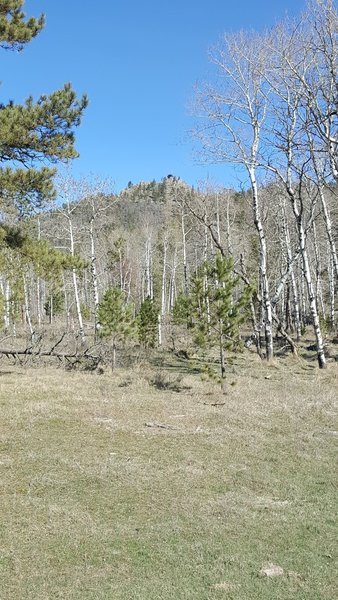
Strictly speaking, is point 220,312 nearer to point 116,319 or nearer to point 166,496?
point 116,319

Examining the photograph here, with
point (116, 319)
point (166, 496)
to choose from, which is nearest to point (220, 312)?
point (116, 319)

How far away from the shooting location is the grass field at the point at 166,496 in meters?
4.87

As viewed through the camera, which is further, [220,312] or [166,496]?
[220,312]

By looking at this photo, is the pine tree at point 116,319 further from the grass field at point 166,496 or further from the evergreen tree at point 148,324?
the evergreen tree at point 148,324

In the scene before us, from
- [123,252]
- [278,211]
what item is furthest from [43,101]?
[123,252]

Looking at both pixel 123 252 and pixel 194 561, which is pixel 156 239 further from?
pixel 194 561

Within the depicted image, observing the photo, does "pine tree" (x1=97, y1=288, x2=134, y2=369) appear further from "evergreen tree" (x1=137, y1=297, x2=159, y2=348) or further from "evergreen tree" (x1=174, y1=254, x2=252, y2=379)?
"evergreen tree" (x1=137, y1=297, x2=159, y2=348)

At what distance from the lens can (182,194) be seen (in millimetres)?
24312

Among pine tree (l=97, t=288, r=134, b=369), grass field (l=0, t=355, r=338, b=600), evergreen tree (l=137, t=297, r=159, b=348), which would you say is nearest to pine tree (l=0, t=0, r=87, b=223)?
grass field (l=0, t=355, r=338, b=600)

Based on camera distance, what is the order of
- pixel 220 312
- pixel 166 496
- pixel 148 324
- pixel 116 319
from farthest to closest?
pixel 148 324 < pixel 116 319 < pixel 220 312 < pixel 166 496

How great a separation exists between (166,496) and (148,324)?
18840 millimetres

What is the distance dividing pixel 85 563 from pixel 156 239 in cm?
5598

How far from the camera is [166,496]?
7098mm

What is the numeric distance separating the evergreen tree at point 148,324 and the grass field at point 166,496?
1211 centimetres
